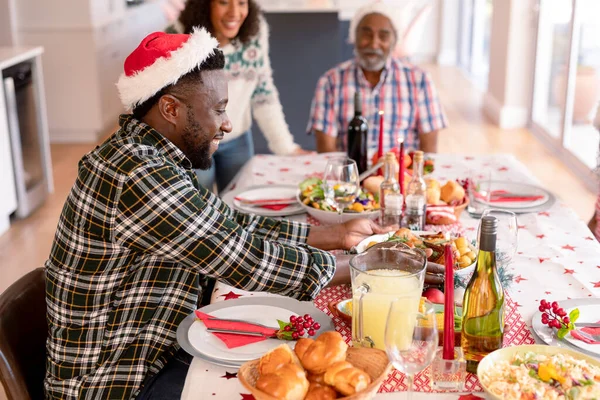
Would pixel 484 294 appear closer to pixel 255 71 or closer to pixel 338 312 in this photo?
pixel 338 312

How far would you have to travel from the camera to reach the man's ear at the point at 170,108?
1.56 meters

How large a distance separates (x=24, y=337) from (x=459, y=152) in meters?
4.36

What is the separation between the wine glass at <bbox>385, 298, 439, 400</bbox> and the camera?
1028 mm

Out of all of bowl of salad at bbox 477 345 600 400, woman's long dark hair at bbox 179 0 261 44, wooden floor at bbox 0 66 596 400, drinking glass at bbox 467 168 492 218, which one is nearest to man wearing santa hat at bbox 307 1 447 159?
woman's long dark hair at bbox 179 0 261 44

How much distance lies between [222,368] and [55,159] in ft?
14.9

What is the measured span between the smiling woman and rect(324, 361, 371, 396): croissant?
1.96 metres

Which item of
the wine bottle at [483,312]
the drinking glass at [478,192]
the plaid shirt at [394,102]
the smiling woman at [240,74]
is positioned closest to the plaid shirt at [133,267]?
the wine bottle at [483,312]

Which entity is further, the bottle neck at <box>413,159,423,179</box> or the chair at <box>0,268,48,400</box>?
the bottle neck at <box>413,159,423,179</box>

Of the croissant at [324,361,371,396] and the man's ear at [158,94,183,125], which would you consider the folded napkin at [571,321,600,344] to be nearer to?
the croissant at [324,361,371,396]

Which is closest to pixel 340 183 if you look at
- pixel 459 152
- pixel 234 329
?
pixel 234 329

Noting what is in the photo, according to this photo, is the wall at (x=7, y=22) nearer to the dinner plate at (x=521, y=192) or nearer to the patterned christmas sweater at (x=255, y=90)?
the patterned christmas sweater at (x=255, y=90)

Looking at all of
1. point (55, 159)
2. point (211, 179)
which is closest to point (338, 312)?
point (211, 179)

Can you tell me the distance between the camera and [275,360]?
1083mm

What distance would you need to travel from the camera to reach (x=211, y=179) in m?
3.18
